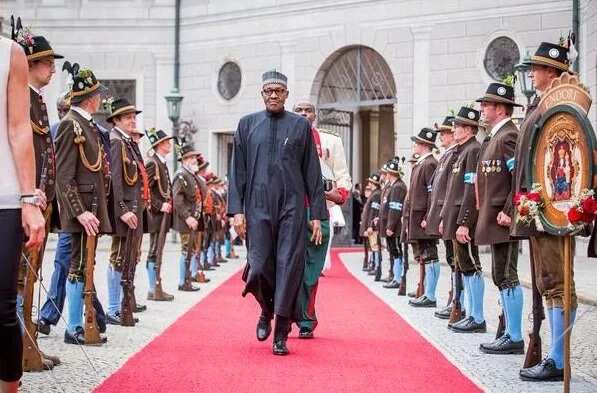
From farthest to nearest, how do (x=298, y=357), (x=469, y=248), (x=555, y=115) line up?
1. (x=469, y=248)
2. (x=298, y=357)
3. (x=555, y=115)

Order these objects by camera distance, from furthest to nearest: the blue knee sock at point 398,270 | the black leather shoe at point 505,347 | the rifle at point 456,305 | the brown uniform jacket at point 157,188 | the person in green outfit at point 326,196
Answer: the blue knee sock at point 398,270 < the brown uniform jacket at point 157,188 < the rifle at point 456,305 < the person in green outfit at point 326,196 < the black leather shoe at point 505,347

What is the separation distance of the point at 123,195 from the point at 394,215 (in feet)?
19.5

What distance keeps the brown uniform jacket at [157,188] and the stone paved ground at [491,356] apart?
292cm

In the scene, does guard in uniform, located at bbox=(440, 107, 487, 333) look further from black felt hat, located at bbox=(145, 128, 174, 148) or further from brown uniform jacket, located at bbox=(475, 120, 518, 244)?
black felt hat, located at bbox=(145, 128, 174, 148)

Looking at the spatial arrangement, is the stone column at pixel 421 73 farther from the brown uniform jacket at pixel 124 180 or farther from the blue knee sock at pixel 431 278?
the brown uniform jacket at pixel 124 180

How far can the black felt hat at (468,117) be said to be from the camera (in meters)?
9.61

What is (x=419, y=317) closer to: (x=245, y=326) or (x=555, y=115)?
(x=245, y=326)

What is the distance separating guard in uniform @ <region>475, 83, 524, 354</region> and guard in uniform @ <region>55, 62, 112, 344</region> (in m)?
2.94

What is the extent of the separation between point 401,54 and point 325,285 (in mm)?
11345

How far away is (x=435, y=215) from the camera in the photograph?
1018 centimetres

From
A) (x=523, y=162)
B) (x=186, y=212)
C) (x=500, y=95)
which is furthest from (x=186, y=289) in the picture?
(x=523, y=162)

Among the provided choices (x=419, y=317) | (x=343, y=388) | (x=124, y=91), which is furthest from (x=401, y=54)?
(x=343, y=388)

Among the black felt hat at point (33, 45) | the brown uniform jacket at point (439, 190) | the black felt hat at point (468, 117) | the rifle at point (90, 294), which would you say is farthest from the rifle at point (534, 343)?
the black felt hat at point (33, 45)

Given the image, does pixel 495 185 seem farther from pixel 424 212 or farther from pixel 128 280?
pixel 424 212
